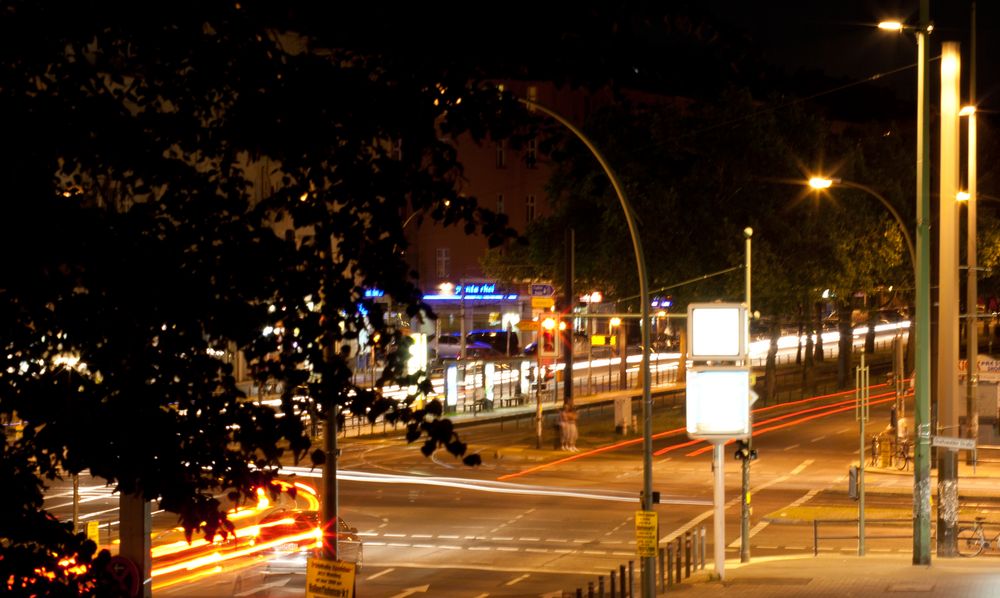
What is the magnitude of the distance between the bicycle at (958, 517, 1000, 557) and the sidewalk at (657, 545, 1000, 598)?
134cm

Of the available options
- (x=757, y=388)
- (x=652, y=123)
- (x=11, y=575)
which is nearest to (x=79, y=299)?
(x=11, y=575)

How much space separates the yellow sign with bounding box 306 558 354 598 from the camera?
13.0m

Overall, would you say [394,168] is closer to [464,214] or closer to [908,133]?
[464,214]

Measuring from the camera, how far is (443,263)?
8850 centimetres

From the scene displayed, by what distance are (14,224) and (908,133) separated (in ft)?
301

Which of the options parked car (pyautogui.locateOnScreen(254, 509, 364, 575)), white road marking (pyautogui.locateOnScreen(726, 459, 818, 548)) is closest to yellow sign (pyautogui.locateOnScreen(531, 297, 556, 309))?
white road marking (pyautogui.locateOnScreen(726, 459, 818, 548))

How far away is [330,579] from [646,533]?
6305 millimetres

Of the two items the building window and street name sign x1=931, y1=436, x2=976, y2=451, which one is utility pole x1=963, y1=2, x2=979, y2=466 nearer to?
street name sign x1=931, y1=436, x2=976, y2=451

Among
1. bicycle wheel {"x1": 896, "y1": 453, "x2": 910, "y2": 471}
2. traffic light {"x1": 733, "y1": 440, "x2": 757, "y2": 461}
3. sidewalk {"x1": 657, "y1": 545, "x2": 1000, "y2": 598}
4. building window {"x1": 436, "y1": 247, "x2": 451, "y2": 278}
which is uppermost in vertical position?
building window {"x1": 436, "y1": 247, "x2": 451, "y2": 278}

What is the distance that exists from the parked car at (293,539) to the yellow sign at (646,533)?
18.8 ft

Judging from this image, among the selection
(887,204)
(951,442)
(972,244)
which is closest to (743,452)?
(951,442)

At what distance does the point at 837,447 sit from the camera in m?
47.5

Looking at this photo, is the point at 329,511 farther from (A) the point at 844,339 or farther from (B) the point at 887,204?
(A) the point at 844,339

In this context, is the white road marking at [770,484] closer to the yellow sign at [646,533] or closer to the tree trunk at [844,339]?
the yellow sign at [646,533]
